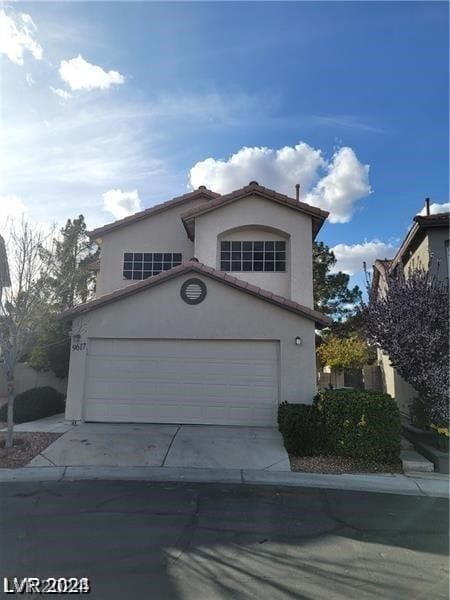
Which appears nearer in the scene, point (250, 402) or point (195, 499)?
point (195, 499)

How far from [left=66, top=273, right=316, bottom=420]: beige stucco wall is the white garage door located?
0.24 metres

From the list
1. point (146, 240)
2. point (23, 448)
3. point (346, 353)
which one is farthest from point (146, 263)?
point (346, 353)

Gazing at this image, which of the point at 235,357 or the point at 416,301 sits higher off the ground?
the point at 416,301

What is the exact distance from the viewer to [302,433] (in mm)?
9680

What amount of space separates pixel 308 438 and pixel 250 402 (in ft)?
8.18

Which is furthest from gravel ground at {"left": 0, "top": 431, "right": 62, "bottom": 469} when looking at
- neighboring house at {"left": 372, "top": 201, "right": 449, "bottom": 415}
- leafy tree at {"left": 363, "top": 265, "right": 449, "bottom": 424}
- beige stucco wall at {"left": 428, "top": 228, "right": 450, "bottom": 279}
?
beige stucco wall at {"left": 428, "top": 228, "right": 450, "bottom": 279}

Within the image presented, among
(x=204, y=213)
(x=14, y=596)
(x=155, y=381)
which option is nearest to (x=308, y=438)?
(x=155, y=381)

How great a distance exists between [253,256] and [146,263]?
4325mm

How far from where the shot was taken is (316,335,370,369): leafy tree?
22.8 m

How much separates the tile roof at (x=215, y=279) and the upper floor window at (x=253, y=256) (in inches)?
136

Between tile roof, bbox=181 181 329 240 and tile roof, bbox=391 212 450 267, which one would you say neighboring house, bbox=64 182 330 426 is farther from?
tile roof, bbox=391 212 450 267

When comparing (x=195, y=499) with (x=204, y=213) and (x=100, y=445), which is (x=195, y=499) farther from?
(x=204, y=213)

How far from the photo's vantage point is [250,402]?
11.9 metres

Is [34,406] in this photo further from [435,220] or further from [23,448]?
[435,220]
